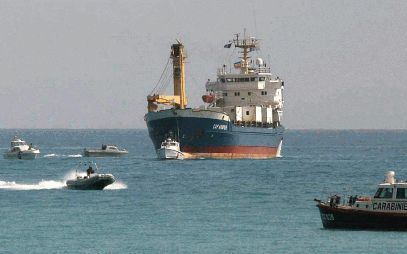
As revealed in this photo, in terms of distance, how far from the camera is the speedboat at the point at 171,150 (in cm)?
14975

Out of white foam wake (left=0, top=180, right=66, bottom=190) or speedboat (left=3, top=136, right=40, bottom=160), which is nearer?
white foam wake (left=0, top=180, right=66, bottom=190)

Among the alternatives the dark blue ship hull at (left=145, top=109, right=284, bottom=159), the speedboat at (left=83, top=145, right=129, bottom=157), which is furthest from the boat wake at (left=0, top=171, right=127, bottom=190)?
the speedboat at (left=83, top=145, right=129, bottom=157)

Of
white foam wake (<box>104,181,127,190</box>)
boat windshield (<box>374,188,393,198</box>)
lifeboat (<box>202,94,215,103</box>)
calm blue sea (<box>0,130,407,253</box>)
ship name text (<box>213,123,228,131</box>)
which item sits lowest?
calm blue sea (<box>0,130,407,253</box>)

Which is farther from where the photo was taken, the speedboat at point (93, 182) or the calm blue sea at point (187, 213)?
the speedboat at point (93, 182)

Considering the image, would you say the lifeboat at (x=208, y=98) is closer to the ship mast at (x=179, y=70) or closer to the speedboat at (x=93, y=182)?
the ship mast at (x=179, y=70)

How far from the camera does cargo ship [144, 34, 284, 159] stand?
14888 centimetres

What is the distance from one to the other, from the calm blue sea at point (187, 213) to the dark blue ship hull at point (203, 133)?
625 inches

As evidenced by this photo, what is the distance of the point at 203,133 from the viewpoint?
488 ft

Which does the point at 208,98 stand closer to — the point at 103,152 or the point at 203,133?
the point at 203,133

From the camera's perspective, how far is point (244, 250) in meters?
57.2

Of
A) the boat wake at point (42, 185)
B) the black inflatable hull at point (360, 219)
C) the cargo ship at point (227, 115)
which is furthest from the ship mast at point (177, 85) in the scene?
the black inflatable hull at point (360, 219)

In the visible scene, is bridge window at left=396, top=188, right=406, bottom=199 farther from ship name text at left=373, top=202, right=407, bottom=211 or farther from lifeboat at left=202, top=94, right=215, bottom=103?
lifeboat at left=202, top=94, right=215, bottom=103

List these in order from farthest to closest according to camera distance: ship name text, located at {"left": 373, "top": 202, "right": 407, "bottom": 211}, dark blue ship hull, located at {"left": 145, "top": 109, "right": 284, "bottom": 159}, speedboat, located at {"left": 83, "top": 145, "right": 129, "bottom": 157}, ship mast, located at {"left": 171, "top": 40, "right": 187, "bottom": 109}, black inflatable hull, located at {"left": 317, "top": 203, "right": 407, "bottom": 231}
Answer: speedboat, located at {"left": 83, "top": 145, "right": 129, "bottom": 157}
ship mast, located at {"left": 171, "top": 40, "right": 187, "bottom": 109}
dark blue ship hull, located at {"left": 145, "top": 109, "right": 284, "bottom": 159}
black inflatable hull, located at {"left": 317, "top": 203, "right": 407, "bottom": 231}
ship name text, located at {"left": 373, "top": 202, "right": 407, "bottom": 211}

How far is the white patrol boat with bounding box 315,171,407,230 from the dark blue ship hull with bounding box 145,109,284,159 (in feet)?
285
